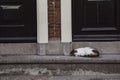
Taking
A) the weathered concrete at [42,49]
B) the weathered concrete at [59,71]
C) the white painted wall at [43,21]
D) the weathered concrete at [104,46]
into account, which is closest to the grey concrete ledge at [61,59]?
the weathered concrete at [59,71]

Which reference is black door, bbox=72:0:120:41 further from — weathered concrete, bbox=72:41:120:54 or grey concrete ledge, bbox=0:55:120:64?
grey concrete ledge, bbox=0:55:120:64

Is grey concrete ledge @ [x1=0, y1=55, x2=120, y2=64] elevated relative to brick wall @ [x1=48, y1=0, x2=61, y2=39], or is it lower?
lower

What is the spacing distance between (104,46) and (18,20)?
5.68 ft

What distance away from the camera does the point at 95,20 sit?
7.08 meters

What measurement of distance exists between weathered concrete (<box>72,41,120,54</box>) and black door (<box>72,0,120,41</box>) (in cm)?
10

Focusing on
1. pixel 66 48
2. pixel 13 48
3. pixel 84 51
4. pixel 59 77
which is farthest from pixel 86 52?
pixel 13 48

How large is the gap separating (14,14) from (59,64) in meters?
1.38

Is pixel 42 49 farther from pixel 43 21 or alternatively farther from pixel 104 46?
pixel 104 46

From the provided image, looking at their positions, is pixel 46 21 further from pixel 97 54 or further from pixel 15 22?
pixel 97 54

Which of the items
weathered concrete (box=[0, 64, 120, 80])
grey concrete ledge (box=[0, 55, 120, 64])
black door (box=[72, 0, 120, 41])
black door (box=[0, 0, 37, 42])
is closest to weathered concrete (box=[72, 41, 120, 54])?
black door (box=[72, 0, 120, 41])

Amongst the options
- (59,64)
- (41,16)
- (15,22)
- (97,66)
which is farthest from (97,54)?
(15,22)

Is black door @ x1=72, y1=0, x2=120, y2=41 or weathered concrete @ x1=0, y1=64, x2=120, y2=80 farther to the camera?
black door @ x1=72, y1=0, x2=120, y2=41

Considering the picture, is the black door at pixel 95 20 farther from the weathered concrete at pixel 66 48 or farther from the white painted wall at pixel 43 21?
the white painted wall at pixel 43 21

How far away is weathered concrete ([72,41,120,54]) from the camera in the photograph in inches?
272
